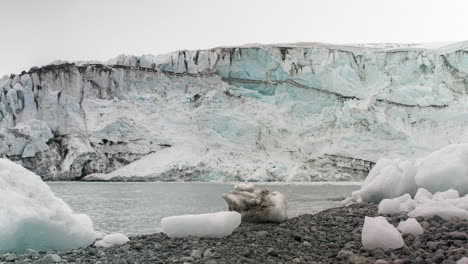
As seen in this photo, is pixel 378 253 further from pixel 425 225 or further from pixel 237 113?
pixel 237 113

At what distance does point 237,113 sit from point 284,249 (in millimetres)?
26691

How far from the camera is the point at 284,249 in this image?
4.43 metres

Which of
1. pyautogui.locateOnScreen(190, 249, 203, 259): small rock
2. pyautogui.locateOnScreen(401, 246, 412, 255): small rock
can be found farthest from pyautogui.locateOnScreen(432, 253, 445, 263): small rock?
pyautogui.locateOnScreen(190, 249, 203, 259): small rock

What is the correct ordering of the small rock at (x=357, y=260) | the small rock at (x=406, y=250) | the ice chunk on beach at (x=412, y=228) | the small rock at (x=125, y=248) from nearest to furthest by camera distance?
the small rock at (x=357, y=260) → the small rock at (x=406, y=250) → the small rock at (x=125, y=248) → the ice chunk on beach at (x=412, y=228)

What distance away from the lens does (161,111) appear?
1243 inches

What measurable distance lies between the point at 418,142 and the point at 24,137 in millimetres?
25383

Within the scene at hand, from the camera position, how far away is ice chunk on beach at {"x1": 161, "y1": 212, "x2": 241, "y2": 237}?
520 cm

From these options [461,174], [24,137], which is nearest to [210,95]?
[24,137]

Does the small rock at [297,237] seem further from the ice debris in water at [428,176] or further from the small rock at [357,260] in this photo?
the ice debris in water at [428,176]

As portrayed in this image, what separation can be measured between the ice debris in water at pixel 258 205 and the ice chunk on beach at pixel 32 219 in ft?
8.47

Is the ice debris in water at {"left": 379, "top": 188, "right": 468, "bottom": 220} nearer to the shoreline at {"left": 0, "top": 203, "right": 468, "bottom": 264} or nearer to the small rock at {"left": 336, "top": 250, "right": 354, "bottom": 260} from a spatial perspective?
the shoreline at {"left": 0, "top": 203, "right": 468, "bottom": 264}

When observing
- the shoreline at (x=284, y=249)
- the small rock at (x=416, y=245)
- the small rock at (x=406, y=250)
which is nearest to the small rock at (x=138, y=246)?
the shoreline at (x=284, y=249)

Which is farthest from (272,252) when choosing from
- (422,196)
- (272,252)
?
(422,196)

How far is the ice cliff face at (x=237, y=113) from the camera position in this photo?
2842 centimetres
